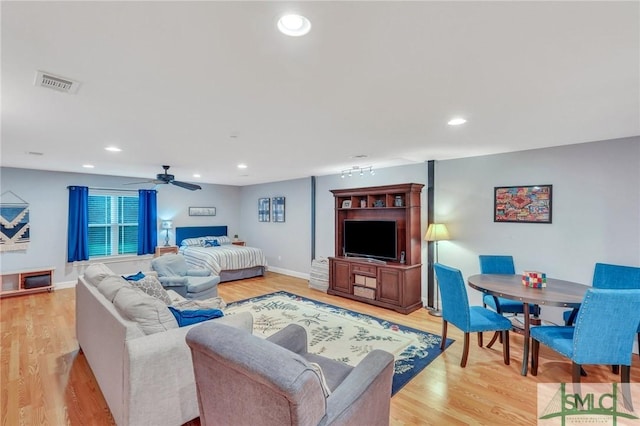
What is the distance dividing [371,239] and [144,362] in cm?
404

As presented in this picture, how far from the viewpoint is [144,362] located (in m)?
1.76

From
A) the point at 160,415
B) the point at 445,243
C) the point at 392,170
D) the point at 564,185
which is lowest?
the point at 160,415

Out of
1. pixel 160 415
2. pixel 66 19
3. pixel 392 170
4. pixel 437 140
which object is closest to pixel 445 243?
pixel 392 170

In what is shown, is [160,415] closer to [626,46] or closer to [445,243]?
[626,46]

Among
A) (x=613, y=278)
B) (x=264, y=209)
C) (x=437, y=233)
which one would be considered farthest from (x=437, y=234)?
(x=264, y=209)

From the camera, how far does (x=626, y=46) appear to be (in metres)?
1.50

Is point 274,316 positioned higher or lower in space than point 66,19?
lower

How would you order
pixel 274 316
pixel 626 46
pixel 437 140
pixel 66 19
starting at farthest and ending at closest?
pixel 274 316 < pixel 437 140 < pixel 626 46 < pixel 66 19

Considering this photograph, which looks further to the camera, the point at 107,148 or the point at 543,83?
the point at 107,148

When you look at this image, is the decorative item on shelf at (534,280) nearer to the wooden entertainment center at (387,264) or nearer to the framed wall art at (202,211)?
the wooden entertainment center at (387,264)

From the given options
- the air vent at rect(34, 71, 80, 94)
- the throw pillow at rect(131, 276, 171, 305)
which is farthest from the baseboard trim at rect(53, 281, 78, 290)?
the air vent at rect(34, 71, 80, 94)

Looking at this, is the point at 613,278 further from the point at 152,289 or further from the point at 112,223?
the point at 112,223

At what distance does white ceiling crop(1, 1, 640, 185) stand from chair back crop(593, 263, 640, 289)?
4.61 feet

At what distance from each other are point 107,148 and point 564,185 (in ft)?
18.7
